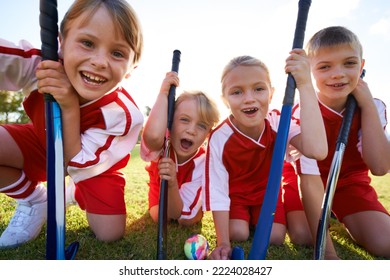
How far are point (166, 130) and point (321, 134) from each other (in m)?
0.91

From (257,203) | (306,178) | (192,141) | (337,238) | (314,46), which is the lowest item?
(337,238)

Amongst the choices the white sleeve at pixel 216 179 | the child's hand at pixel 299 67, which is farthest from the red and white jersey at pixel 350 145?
the child's hand at pixel 299 67

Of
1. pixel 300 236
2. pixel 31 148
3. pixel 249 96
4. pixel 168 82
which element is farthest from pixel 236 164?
pixel 31 148

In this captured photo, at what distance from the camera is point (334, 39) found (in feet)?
7.03

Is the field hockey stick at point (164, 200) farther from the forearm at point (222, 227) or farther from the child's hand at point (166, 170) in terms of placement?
the forearm at point (222, 227)

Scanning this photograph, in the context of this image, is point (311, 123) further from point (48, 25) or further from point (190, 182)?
point (48, 25)

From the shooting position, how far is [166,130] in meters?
2.12

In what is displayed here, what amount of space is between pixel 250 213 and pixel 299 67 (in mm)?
1195

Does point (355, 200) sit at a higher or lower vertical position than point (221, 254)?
higher

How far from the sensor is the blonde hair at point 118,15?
1.77m
